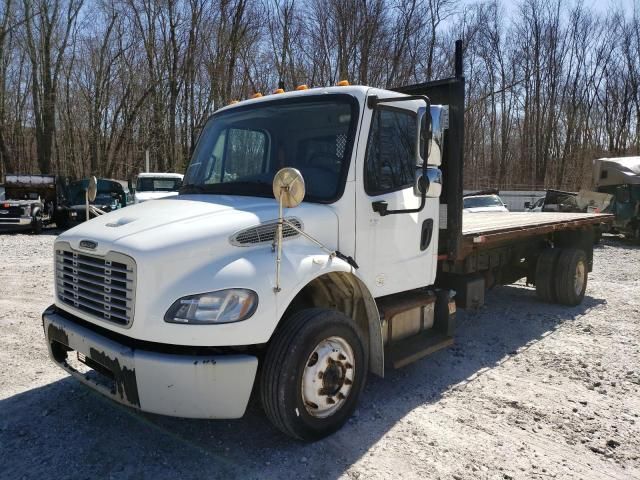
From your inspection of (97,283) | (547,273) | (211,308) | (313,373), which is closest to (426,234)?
(313,373)

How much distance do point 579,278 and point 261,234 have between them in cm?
628

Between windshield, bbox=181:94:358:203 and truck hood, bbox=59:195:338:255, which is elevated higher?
windshield, bbox=181:94:358:203

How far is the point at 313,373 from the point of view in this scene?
10.9ft

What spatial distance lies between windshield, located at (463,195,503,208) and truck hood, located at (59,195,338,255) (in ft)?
39.6

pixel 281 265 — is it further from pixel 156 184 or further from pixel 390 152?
pixel 156 184

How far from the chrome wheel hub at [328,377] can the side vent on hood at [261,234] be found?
0.76 meters

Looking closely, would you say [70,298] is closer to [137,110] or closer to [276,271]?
[276,271]

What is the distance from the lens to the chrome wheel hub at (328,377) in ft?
10.8

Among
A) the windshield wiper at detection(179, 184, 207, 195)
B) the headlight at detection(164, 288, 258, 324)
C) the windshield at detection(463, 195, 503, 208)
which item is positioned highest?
the windshield wiper at detection(179, 184, 207, 195)

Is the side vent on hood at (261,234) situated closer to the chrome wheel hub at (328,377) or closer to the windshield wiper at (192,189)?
the chrome wheel hub at (328,377)

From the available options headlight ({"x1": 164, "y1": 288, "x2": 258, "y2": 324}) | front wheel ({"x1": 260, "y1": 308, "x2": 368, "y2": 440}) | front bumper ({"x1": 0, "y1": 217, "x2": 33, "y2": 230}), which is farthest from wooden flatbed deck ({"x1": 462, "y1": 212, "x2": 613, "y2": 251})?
front bumper ({"x1": 0, "y1": 217, "x2": 33, "y2": 230})

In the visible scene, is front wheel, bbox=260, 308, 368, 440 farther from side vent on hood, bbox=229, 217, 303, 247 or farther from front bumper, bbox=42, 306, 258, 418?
side vent on hood, bbox=229, 217, 303, 247

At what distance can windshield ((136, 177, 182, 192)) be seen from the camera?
1711 centimetres

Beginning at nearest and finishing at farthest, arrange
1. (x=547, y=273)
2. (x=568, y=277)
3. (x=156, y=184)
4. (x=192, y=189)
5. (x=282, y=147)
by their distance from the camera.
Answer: (x=282, y=147), (x=192, y=189), (x=568, y=277), (x=547, y=273), (x=156, y=184)
